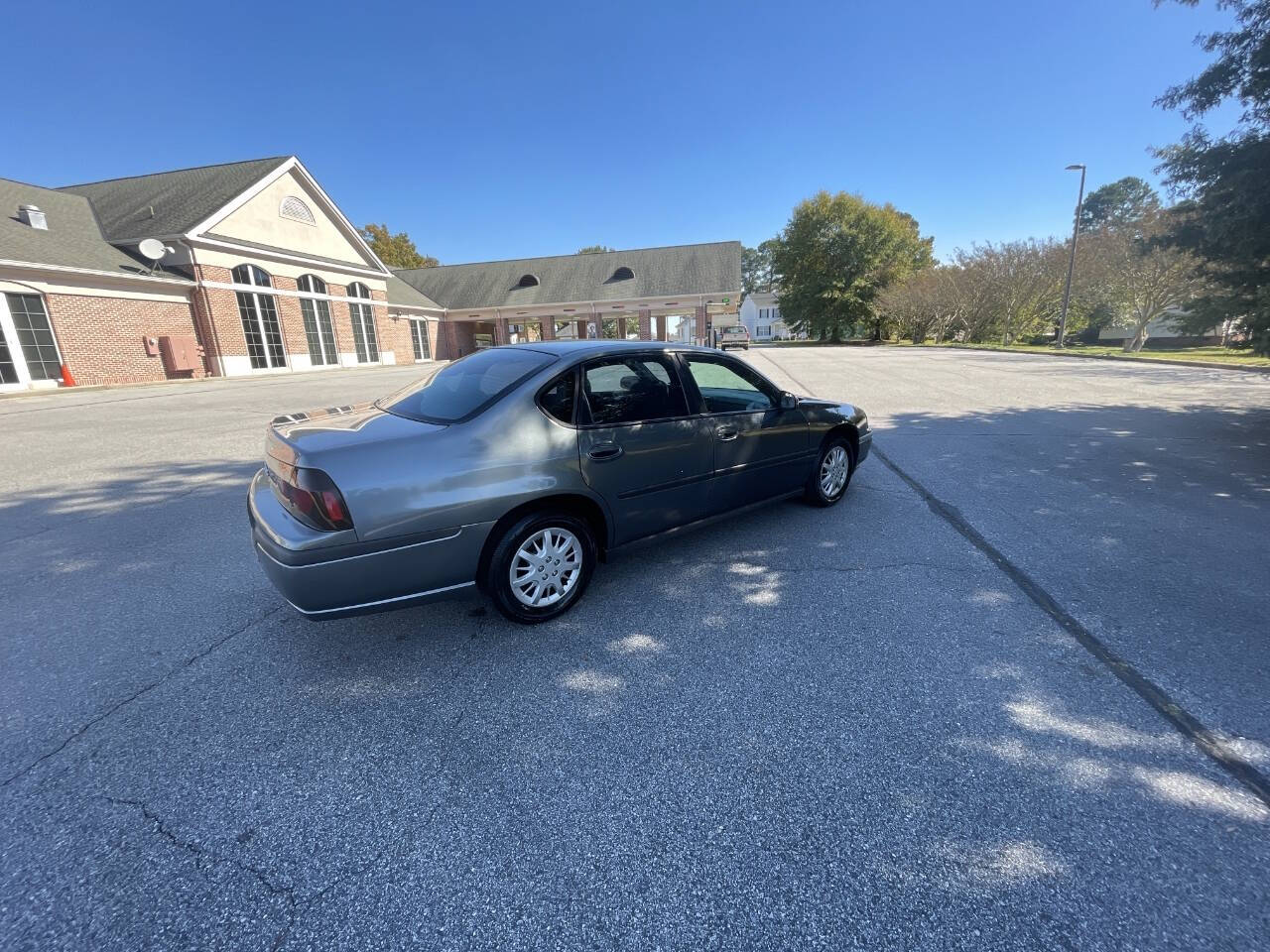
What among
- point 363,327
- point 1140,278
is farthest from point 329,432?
point 1140,278

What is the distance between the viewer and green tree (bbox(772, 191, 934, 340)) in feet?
155

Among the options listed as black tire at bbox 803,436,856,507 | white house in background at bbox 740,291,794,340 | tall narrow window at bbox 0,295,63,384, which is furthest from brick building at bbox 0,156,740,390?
white house in background at bbox 740,291,794,340

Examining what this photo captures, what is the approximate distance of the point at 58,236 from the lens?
58.1 feet

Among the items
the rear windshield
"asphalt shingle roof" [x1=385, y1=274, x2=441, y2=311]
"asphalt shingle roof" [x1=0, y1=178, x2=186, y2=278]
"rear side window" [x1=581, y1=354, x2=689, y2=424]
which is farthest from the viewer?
"asphalt shingle roof" [x1=385, y1=274, x2=441, y2=311]

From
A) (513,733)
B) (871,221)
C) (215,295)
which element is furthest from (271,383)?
(871,221)

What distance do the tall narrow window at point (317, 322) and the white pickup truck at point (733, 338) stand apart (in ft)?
66.6

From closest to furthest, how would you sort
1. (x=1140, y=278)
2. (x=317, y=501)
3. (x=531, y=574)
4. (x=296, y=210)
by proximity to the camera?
(x=317, y=501) < (x=531, y=574) < (x=296, y=210) < (x=1140, y=278)

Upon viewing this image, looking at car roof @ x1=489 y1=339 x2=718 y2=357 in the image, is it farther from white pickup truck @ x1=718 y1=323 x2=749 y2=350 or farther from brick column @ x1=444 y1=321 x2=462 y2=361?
brick column @ x1=444 y1=321 x2=462 y2=361

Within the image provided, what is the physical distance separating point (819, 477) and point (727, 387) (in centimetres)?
123

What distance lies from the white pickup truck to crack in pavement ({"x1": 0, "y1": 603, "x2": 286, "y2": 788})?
2968cm

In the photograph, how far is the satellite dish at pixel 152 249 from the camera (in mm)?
18391

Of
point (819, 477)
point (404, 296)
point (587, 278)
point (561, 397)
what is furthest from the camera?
point (587, 278)

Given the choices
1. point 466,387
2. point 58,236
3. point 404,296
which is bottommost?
point 466,387

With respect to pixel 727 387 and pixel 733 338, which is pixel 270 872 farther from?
pixel 733 338
